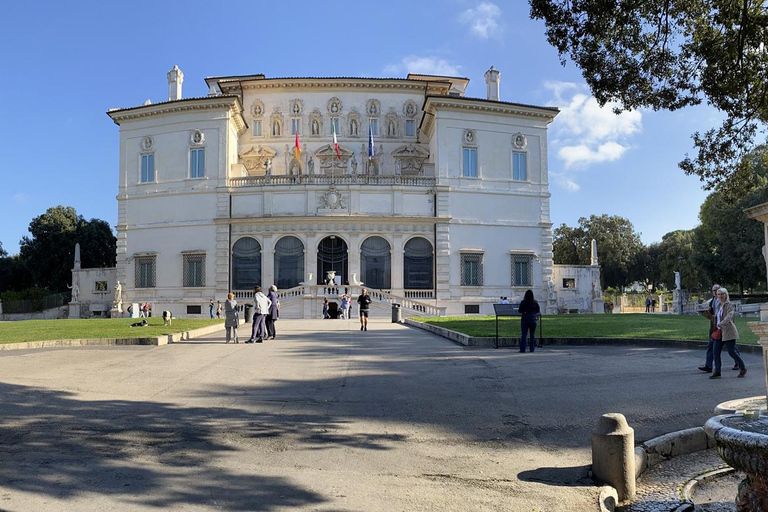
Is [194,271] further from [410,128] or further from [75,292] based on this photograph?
[410,128]

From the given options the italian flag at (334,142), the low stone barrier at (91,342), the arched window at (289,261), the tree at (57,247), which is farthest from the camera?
the tree at (57,247)

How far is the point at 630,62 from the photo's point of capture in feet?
41.7

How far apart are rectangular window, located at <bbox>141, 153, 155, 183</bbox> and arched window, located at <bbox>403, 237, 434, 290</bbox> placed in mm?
18652

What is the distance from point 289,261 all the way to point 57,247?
31.6m

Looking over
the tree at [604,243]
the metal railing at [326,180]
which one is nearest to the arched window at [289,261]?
the metal railing at [326,180]

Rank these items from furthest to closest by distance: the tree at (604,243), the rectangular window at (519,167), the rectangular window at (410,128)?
the tree at (604,243), the rectangular window at (410,128), the rectangular window at (519,167)

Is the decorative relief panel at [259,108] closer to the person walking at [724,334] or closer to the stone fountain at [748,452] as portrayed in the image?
the person walking at [724,334]

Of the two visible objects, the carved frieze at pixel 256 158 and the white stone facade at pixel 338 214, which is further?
the carved frieze at pixel 256 158

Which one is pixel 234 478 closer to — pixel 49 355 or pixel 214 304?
pixel 49 355

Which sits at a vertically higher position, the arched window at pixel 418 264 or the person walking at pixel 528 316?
the arched window at pixel 418 264

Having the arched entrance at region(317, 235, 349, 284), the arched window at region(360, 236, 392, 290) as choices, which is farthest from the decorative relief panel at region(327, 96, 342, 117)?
the arched window at region(360, 236, 392, 290)

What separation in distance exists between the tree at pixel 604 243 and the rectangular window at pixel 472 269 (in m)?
33.9

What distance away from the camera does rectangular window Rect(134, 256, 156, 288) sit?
4222cm

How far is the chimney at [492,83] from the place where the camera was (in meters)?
47.9
